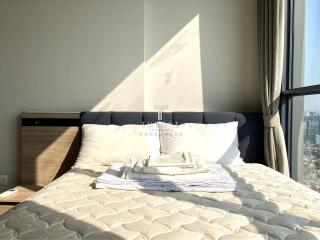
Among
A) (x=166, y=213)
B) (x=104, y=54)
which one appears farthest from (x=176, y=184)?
(x=104, y=54)

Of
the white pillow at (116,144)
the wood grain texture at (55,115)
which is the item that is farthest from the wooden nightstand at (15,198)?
the wood grain texture at (55,115)

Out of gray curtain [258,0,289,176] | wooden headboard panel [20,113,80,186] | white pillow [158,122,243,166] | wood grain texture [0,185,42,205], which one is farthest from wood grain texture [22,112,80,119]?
gray curtain [258,0,289,176]

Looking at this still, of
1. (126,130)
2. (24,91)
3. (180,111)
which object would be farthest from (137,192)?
(24,91)

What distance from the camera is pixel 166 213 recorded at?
1.29 metres

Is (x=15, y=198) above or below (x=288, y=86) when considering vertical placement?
below

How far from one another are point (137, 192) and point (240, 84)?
171 cm

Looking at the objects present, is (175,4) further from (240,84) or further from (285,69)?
(285,69)

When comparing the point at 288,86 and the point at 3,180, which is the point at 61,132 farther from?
the point at 288,86

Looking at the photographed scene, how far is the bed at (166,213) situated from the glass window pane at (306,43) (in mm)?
883

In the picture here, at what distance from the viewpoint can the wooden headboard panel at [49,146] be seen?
2729 mm

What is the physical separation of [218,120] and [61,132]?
4.95 feet

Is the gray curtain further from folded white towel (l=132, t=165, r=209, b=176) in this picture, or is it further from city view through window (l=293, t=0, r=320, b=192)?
folded white towel (l=132, t=165, r=209, b=176)

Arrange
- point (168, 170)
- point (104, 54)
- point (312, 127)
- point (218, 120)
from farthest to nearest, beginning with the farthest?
1. point (104, 54)
2. point (218, 120)
3. point (312, 127)
4. point (168, 170)

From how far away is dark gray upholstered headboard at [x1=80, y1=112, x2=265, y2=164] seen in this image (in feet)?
8.78
